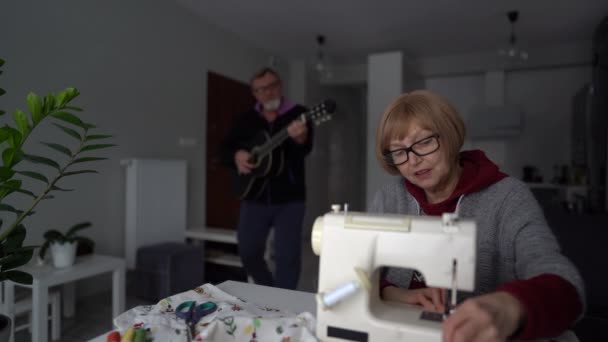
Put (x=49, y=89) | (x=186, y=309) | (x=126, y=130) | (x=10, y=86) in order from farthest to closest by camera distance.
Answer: (x=126, y=130) → (x=49, y=89) → (x=10, y=86) → (x=186, y=309)

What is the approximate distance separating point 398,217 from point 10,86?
2.44 m

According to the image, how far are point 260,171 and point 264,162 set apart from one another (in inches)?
2.4

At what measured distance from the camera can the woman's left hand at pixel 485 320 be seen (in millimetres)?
555

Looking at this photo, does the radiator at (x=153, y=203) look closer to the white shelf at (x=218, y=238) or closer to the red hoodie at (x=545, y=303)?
the white shelf at (x=218, y=238)

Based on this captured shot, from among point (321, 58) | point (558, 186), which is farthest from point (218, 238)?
point (558, 186)

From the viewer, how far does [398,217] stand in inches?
27.4

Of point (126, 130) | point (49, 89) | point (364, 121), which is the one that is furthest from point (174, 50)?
point (364, 121)

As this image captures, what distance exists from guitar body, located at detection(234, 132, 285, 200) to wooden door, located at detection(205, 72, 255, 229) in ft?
4.65

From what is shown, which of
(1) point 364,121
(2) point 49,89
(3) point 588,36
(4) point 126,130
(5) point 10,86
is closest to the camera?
(5) point 10,86

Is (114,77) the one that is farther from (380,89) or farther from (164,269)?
(380,89)

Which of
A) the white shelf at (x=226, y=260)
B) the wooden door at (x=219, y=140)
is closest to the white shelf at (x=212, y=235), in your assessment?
the white shelf at (x=226, y=260)

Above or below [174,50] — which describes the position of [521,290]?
below

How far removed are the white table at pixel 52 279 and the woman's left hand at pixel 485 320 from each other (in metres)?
1.71

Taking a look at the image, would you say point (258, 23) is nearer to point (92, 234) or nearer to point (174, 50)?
point (174, 50)
